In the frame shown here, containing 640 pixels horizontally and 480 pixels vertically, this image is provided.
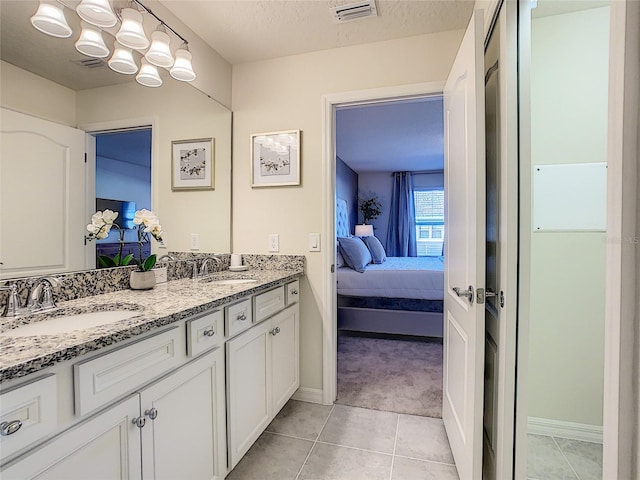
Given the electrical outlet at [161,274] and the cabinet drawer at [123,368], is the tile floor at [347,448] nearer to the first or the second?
the cabinet drawer at [123,368]

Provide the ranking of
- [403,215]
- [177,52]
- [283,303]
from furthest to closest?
1. [403,215]
2. [283,303]
3. [177,52]

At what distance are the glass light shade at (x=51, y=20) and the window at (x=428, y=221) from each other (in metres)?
6.45

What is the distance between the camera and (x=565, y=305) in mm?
1787

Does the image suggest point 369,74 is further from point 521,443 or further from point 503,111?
point 521,443

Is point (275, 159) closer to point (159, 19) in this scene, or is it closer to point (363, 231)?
point (159, 19)

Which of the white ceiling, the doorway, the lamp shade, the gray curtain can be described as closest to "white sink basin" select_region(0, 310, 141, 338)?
the doorway

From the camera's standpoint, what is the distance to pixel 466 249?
55.7 inches

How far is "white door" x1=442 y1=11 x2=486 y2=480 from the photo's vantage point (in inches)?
49.9

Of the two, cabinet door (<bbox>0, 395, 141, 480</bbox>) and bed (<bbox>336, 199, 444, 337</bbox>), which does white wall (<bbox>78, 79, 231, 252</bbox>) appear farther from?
bed (<bbox>336, 199, 444, 337</bbox>)

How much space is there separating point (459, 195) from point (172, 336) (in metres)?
1.37

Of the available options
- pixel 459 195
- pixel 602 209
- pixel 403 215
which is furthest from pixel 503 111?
pixel 403 215

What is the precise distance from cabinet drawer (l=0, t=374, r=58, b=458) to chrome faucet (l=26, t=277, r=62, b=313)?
55 cm

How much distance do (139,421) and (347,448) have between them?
1.21 metres

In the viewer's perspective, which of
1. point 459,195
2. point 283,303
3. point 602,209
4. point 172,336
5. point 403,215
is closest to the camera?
point 172,336
